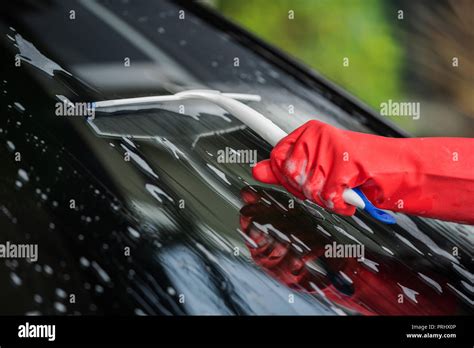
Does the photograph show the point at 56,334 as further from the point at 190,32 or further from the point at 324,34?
the point at 324,34

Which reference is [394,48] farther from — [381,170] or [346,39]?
[381,170]

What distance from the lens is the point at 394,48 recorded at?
2.27 metres

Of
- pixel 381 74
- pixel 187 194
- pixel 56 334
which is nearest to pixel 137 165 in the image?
pixel 187 194

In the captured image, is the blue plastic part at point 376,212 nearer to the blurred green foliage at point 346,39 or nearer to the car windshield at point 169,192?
the car windshield at point 169,192

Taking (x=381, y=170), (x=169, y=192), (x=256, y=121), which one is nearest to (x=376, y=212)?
(x=381, y=170)

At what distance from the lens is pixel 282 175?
223 cm

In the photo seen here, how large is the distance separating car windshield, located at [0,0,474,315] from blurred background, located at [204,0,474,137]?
0.23 ft

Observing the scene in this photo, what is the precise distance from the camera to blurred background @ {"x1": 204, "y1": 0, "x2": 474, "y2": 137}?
225cm

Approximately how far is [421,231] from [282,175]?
44 centimetres

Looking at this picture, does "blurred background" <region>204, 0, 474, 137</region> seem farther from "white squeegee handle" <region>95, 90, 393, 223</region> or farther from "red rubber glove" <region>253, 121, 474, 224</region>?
"white squeegee handle" <region>95, 90, 393, 223</region>

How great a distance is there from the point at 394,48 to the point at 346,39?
5.6 inches

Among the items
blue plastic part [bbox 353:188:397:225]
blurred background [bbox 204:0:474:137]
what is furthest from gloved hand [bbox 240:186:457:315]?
blurred background [bbox 204:0:474:137]

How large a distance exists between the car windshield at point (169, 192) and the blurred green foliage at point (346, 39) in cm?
6

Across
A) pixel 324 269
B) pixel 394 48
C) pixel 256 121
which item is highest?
pixel 394 48
